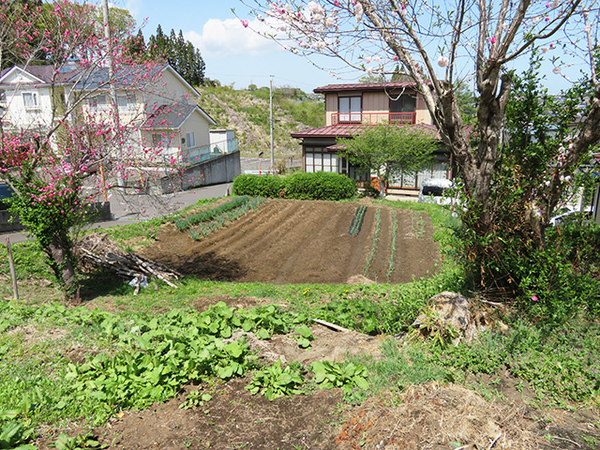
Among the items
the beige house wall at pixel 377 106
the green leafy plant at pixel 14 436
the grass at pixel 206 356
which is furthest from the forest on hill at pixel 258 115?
the green leafy plant at pixel 14 436

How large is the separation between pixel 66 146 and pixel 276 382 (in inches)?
294

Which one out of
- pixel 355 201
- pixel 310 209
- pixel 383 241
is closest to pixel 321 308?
pixel 383 241

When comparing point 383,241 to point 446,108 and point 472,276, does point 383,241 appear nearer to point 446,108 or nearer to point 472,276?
point 472,276

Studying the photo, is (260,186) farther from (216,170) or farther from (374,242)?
(216,170)

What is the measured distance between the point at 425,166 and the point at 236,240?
1358cm

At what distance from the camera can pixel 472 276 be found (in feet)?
20.2

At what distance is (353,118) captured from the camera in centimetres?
2714

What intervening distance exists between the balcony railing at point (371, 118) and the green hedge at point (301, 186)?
221 inches

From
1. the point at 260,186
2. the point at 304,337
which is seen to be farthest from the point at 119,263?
the point at 260,186

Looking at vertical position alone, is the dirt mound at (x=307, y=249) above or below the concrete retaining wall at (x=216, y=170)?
below

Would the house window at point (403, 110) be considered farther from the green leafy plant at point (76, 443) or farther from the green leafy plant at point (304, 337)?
the green leafy plant at point (76, 443)

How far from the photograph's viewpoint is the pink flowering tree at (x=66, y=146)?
26.8 ft

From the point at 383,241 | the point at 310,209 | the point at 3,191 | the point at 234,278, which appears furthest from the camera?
the point at 310,209

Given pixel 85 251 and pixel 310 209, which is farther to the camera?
pixel 310 209
